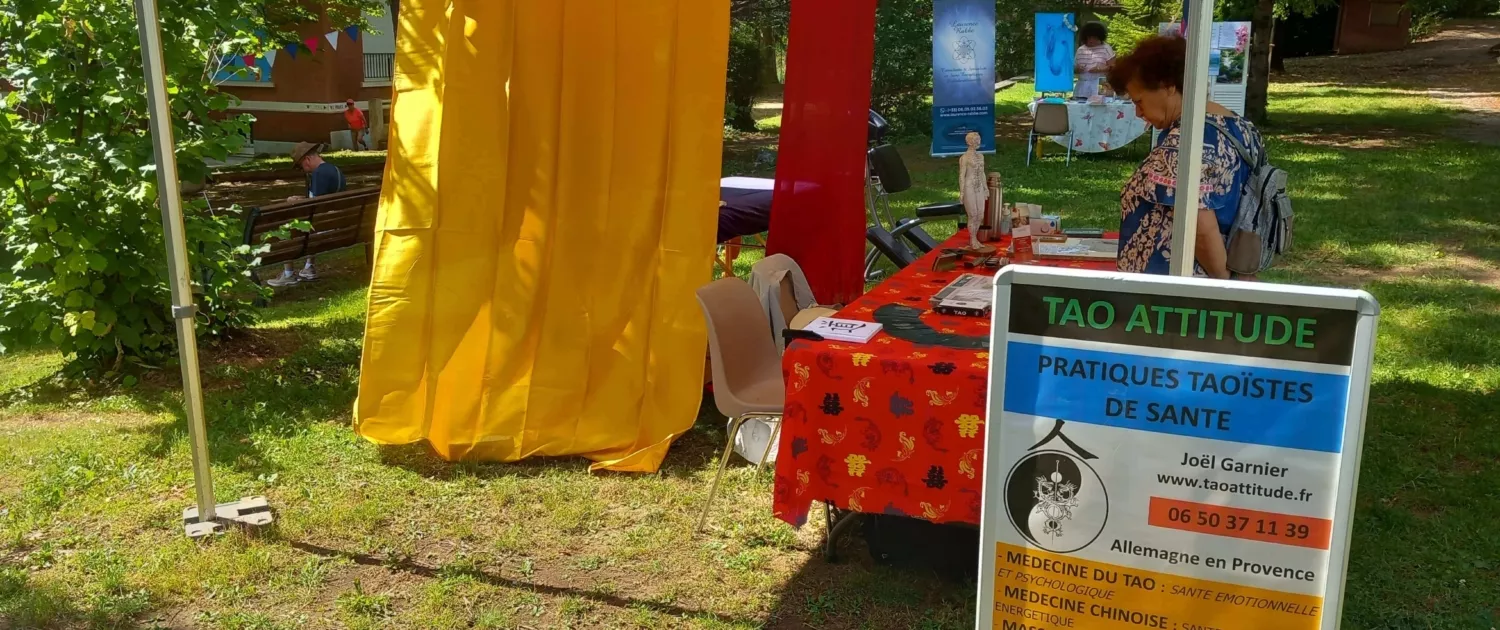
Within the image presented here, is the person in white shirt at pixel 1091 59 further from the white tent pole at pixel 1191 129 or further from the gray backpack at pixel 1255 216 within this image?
the white tent pole at pixel 1191 129

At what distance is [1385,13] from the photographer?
29281 mm

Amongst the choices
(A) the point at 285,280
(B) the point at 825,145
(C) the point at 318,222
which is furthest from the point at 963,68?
(A) the point at 285,280

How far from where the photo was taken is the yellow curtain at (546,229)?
13.9 feet

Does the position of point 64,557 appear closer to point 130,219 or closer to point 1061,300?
point 130,219

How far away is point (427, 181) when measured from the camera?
4.29m

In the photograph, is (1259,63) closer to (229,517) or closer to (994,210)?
(994,210)

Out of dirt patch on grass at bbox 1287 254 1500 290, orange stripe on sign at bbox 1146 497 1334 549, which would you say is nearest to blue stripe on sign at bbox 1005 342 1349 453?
orange stripe on sign at bbox 1146 497 1334 549

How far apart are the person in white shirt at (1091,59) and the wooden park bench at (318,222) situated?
7.93m

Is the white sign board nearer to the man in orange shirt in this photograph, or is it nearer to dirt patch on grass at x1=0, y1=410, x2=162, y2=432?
dirt patch on grass at x1=0, y1=410, x2=162, y2=432

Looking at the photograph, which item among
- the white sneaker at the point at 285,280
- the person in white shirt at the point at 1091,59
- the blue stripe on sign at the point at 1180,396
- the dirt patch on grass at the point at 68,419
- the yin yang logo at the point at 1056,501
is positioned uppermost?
the person in white shirt at the point at 1091,59

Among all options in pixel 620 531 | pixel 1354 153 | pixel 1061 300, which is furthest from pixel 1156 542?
pixel 1354 153

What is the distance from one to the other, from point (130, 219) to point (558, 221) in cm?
241

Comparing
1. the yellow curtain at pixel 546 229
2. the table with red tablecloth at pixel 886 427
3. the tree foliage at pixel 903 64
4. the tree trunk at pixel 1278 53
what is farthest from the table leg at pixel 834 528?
the tree trunk at pixel 1278 53

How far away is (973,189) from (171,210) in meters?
2.82
